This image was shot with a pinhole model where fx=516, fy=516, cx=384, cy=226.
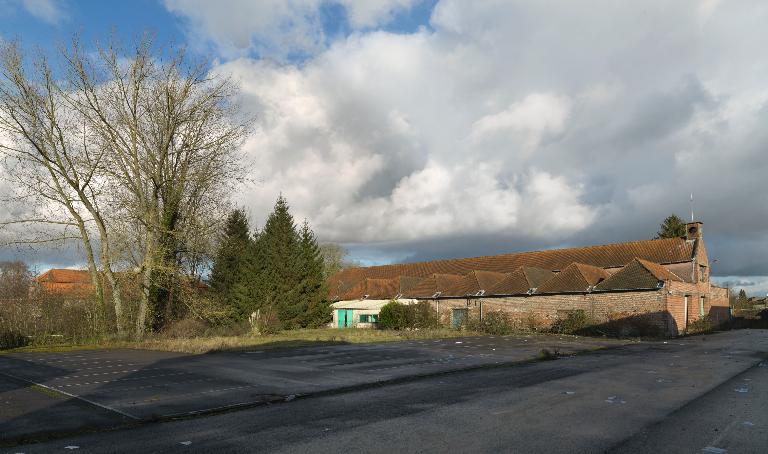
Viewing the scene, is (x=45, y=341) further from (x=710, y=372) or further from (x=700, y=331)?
(x=700, y=331)

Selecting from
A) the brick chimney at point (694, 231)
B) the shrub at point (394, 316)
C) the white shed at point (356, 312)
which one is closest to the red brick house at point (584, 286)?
the brick chimney at point (694, 231)

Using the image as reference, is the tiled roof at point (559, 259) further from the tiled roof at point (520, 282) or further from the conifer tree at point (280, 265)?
the conifer tree at point (280, 265)

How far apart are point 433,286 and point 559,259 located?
12.2 meters

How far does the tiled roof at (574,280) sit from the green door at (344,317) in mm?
18986

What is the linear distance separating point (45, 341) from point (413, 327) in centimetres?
2214

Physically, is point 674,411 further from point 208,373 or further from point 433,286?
point 433,286

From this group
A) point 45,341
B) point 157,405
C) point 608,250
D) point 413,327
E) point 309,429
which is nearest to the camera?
point 309,429

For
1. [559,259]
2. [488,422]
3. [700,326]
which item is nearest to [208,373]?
[488,422]

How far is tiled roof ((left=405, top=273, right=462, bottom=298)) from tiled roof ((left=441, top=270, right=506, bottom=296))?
30.0 inches

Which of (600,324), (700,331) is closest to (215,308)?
(600,324)

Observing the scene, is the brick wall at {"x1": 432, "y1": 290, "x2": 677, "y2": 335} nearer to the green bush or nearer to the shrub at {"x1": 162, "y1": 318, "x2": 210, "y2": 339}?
the shrub at {"x1": 162, "y1": 318, "x2": 210, "y2": 339}

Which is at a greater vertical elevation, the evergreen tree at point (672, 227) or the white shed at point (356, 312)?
the evergreen tree at point (672, 227)

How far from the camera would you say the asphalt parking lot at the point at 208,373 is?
9.16m

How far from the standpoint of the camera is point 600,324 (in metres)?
34.1
